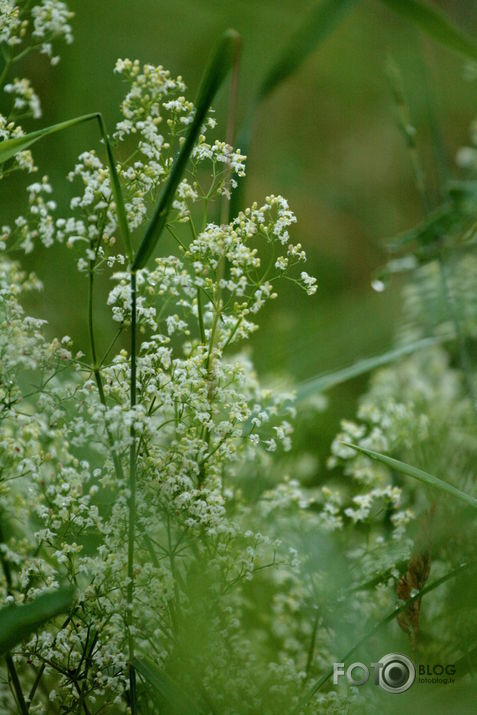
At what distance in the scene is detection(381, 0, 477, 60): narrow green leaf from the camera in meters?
0.44

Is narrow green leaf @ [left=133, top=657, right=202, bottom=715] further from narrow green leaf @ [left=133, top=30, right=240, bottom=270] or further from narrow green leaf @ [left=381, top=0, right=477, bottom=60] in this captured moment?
narrow green leaf @ [left=381, top=0, right=477, bottom=60]

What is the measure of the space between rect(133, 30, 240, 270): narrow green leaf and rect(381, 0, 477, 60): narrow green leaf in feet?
0.30

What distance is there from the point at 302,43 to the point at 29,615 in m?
0.35

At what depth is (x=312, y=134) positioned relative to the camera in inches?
56.2

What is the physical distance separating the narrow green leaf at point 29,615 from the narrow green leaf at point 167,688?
0.10 meters

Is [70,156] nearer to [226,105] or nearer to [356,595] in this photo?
[226,105]

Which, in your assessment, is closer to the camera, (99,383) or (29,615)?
(29,615)

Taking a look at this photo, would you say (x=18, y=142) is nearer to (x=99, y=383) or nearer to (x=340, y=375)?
(x=99, y=383)

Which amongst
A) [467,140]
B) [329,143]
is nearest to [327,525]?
[329,143]

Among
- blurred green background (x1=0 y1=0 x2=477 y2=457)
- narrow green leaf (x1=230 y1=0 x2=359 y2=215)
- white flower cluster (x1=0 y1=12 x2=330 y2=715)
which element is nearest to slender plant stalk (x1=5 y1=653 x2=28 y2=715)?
white flower cluster (x1=0 y1=12 x2=330 y2=715)

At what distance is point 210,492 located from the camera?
500mm

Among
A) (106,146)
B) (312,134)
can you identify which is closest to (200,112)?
(106,146)

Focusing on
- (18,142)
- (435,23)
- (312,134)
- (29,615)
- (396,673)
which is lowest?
(396,673)

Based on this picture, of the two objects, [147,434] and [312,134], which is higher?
[312,134]
